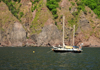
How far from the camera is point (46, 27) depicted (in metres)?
152

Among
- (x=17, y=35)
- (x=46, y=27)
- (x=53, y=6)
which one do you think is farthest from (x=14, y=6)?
(x=46, y=27)

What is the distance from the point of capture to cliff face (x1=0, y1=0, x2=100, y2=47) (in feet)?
490

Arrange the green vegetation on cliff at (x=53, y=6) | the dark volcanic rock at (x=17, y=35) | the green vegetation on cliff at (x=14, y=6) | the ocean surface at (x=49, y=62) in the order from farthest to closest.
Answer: the green vegetation on cliff at (x=14, y=6), the green vegetation on cliff at (x=53, y=6), the dark volcanic rock at (x=17, y=35), the ocean surface at (x=49, y=62)

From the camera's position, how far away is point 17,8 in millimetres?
182000

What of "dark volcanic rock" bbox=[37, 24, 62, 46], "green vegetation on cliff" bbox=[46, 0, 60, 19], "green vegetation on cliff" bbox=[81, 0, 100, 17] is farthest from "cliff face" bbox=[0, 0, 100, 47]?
"green vegetation on cliff" bbox=[81, 0, 100, 17]

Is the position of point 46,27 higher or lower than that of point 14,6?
lower

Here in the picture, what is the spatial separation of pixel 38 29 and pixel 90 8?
205 feet

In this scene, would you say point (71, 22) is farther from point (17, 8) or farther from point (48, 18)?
point (17, 8)

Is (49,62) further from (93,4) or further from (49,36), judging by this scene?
(93,4)

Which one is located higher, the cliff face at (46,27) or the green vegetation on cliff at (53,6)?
the green vegetation on cliff at (53,6)

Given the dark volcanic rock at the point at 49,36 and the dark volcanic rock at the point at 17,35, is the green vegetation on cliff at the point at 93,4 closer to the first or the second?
the dark volcanic rock at the point at 49,36

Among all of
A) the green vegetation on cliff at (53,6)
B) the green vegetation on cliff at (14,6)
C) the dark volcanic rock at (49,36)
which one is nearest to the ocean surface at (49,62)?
the dark volcanic rock at (49,36)

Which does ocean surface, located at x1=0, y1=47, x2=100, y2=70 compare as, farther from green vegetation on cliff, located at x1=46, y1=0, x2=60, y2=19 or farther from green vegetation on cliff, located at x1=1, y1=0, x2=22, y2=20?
green vegetation on cliff, located at x1=1, y1=0, x2=22, y2=20

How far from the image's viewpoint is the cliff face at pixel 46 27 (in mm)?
149413
